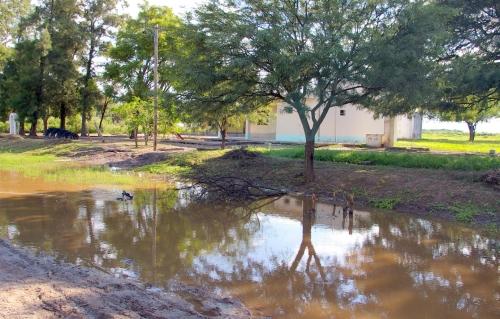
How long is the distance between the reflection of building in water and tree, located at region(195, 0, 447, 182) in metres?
3.32

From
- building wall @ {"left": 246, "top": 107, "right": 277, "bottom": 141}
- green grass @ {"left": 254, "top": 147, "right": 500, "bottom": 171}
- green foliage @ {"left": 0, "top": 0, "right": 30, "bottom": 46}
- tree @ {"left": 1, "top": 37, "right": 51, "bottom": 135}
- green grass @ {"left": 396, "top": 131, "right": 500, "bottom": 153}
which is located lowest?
green grass @ {"left": 254, "top": 147, "right": 500, "bottom": 171}

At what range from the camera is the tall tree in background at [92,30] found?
147 ft

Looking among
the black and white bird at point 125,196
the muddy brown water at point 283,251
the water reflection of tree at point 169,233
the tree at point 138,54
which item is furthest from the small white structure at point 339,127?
the water reflection of tree at point 169,233

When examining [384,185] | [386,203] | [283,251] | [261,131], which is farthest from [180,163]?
[261,131]

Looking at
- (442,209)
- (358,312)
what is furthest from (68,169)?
(358,312)

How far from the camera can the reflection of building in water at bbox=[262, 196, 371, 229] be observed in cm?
1334

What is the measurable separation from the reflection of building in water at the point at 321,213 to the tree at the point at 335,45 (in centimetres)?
332

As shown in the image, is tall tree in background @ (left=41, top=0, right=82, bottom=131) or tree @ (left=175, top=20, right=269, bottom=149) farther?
tall tree in background @ (left=41, top=0, right=82, bottom=131)

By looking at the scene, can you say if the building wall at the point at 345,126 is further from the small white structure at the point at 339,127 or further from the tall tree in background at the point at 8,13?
the tall tree in background at the point at 8,13

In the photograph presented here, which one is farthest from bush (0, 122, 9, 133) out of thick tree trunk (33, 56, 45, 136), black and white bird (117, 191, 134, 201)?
black and white bird (117, 191, 134, 201)

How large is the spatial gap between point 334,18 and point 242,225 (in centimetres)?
755

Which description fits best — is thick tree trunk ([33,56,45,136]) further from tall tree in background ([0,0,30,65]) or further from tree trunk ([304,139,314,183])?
tree trunk ([304,139,314,183])

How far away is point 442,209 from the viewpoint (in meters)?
14.4

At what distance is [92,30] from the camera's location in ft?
150
